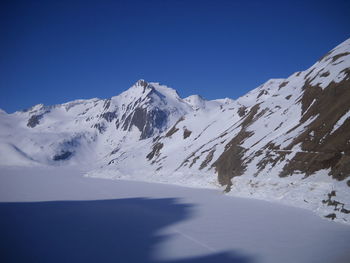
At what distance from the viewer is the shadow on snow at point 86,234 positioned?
1294cm

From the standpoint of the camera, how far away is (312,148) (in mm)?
30344

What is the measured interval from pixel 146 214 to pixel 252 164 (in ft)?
67.9

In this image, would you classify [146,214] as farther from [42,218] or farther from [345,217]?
[345,217]

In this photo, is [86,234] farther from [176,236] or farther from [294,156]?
[294,156]

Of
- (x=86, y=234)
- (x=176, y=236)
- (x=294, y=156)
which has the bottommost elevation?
(x=176, y=236)

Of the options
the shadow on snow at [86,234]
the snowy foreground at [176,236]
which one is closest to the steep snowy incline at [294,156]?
the snowy foreground at [176,236]

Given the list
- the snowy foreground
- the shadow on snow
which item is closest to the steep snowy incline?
the snowy foreground

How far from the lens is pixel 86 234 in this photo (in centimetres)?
1694

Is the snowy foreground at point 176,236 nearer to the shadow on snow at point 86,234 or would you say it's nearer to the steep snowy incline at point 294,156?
the shadow on snow at point 86,234

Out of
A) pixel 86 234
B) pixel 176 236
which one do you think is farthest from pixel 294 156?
pixel 86 234

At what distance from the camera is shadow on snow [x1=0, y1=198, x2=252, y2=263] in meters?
12.9

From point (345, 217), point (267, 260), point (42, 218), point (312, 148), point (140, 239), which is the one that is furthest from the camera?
point (312, 148)

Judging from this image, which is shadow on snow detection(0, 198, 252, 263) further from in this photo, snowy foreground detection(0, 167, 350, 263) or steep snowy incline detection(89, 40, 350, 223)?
steep snowy incline detection(89, 40, 350, 223)

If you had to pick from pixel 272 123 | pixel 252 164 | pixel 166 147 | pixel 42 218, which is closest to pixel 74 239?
pixel 42 218
